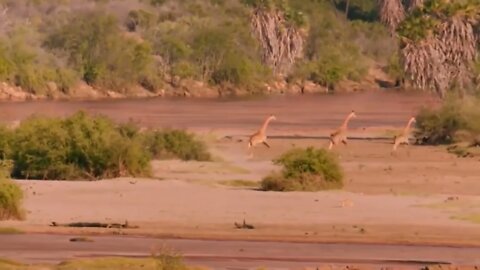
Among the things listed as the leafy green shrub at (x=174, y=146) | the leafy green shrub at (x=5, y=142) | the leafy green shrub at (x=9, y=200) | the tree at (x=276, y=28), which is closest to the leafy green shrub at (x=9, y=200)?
the leafy green shrub at (x=9, y=200)

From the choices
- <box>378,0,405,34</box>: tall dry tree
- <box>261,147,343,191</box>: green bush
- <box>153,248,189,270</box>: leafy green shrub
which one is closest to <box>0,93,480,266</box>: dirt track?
<box>261,147,343,191</box>: green bush

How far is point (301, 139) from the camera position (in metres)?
45.9

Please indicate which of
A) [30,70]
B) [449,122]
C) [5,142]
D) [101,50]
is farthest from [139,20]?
[5,142]

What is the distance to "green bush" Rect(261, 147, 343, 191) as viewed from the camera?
85.4 ft

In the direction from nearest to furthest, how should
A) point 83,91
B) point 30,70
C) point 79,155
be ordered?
point 79,155 < point 30,70 < point 83,91

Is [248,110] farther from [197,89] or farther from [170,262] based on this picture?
[170,262]

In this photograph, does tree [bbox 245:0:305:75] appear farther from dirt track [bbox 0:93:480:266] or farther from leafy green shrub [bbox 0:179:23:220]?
leafy green shrub [bbox 0:179:23:220]

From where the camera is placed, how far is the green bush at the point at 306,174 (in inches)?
1025

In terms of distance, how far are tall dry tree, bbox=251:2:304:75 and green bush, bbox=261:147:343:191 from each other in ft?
112

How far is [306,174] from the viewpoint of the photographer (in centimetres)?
2620

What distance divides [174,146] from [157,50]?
60.5 meters

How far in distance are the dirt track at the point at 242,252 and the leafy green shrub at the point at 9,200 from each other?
1361 mm

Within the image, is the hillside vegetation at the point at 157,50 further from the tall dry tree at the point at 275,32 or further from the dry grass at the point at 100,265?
the dry grass at the point at 100,265

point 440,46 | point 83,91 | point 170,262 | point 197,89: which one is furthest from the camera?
point 197,89
